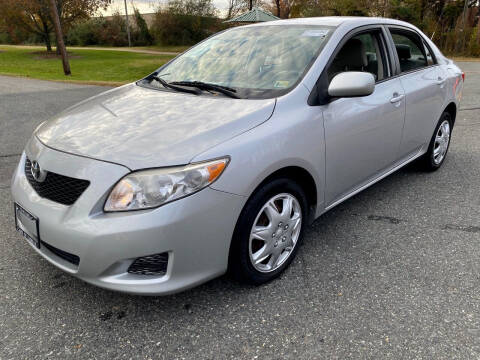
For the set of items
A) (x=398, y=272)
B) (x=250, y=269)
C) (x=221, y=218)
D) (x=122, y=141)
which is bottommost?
(x=398, y=272)

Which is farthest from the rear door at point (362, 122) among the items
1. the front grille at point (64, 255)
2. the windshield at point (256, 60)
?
the front grille at point (64, 255)

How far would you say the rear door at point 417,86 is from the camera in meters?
3.62

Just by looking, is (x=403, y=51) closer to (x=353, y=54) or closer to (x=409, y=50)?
(x=409, y=50)

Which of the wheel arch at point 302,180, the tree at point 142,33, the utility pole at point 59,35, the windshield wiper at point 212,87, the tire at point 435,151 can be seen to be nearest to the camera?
the wheel arch at point 302,180

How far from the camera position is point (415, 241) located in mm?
3062

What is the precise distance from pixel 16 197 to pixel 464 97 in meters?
9.97

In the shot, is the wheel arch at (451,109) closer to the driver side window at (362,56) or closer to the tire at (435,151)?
the tire at (435,151)

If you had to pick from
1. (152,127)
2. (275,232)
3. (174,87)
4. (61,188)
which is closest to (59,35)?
(174,87)

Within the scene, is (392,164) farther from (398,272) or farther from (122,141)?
(122,141)

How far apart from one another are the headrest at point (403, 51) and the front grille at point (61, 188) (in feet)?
9.69

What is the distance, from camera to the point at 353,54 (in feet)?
10.6

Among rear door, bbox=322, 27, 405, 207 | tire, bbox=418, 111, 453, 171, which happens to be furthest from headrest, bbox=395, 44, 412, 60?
tire, bbox=418, 111, 453, 171

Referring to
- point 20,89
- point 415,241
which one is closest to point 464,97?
point 415,241

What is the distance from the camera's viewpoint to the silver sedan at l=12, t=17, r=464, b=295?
6.52 ft
